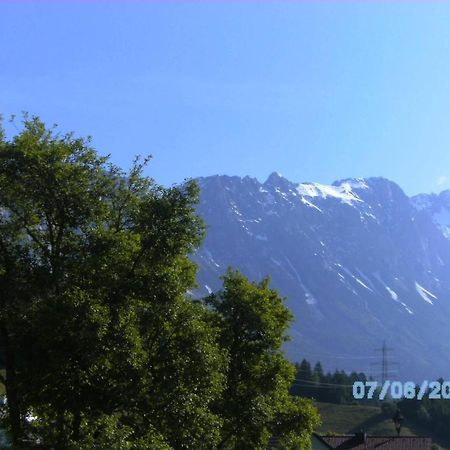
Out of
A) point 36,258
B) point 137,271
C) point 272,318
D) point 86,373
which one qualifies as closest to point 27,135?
point 36,258

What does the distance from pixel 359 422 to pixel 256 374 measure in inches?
5308

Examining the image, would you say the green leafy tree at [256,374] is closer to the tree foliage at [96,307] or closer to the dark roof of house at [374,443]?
the tree foliage at [96,307]

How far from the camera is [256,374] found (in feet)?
102

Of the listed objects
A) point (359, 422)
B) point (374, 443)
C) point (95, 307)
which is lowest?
point (95, 307)

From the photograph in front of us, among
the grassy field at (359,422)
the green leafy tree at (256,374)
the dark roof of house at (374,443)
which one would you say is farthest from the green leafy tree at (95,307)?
the grassy field at (359,422)

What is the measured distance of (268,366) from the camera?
31.3m

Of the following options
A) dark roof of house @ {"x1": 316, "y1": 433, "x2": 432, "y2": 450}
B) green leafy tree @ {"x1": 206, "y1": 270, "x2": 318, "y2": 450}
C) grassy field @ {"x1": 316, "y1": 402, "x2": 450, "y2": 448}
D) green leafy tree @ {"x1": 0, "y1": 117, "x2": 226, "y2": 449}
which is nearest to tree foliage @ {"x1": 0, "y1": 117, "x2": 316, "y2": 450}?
green leafy tree @ {"x1": 0, "y1": 117, "x2": 226, "y2": 449}

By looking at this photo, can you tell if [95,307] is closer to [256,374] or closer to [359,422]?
[256,374]

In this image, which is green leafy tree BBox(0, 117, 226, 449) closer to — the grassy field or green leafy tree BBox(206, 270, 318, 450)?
green leafy tree BBox(206, 270, 318, 450)

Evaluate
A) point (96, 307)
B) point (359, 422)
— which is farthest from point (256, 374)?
point (359, 422)

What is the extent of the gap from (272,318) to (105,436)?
12938 millimetres

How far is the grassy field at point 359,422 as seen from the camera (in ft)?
487

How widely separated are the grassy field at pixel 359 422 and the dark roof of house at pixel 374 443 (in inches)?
2434

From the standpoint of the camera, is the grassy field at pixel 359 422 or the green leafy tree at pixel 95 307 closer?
the green leafy tree at pixel 95 307
